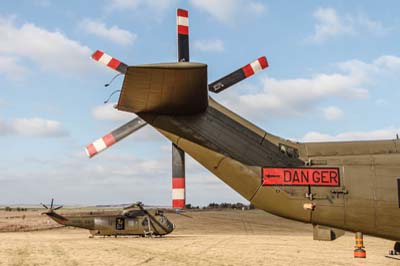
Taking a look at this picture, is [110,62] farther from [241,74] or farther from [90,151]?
[241,74]

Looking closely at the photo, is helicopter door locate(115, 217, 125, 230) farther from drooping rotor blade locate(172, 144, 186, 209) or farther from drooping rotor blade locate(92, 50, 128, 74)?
drooping rotor blade locate(92, 50, 128, 74)

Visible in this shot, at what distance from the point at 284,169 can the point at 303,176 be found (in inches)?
23.1

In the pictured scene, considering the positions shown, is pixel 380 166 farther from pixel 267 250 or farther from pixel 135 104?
pixel 267 250

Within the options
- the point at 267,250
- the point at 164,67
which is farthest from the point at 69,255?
the point at 164,67

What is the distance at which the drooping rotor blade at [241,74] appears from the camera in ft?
37.1

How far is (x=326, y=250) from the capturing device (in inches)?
1088

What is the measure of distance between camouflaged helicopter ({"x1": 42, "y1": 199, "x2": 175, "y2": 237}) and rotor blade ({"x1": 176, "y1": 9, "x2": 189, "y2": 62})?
1125 inches

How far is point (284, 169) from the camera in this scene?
11.3 metres

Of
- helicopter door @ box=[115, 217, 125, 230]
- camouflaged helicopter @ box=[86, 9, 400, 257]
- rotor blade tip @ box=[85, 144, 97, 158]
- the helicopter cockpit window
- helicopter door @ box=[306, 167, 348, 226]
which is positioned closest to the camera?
rotor blade tip @ box=[85, 144, 97, 158]

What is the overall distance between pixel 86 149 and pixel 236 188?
14.0 ft

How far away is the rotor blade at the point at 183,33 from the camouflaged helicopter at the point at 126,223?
93.8ft

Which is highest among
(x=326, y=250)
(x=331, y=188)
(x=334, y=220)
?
(x=331, y=188)

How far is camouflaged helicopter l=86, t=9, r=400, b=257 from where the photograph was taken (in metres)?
10.7

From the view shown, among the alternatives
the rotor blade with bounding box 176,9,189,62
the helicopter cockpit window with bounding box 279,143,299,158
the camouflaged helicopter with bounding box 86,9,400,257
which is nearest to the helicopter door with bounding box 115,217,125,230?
the camouflaged helicopter with bounding box 86,9,400,257
